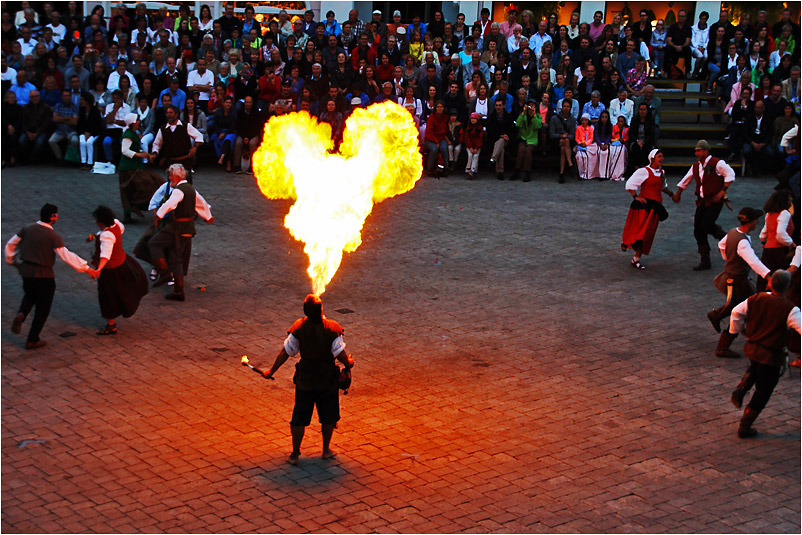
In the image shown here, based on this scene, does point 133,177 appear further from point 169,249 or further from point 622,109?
point 622,109

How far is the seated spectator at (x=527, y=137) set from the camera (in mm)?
19031

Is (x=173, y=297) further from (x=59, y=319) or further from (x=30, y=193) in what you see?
(x=30, y=193)

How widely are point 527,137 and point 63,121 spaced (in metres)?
8.80

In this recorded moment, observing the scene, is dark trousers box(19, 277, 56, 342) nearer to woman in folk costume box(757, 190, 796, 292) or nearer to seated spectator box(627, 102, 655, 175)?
woman in folk costume box(757, 190, 796, 292)

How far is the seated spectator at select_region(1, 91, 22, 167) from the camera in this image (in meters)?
18.9

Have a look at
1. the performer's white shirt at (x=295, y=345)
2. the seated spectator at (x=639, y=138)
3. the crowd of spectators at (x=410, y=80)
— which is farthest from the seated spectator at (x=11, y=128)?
the performer's white shirt at (x=295, y=345)

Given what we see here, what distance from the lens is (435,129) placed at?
19.0 meters

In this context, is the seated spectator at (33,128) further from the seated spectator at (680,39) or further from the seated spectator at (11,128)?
the seated spectator at (680,39)

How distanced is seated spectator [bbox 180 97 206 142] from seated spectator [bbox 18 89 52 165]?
105 inches

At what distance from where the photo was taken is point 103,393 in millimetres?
9109

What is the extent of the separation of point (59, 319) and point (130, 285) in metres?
0.97

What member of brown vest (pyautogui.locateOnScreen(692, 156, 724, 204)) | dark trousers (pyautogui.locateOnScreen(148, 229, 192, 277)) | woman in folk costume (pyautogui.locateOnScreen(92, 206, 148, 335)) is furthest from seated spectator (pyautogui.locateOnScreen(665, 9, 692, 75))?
woman in folk costume (pyautogui.locateOnScreen(92, 206, 148, 335))

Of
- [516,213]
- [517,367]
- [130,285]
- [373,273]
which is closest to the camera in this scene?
[517,367]

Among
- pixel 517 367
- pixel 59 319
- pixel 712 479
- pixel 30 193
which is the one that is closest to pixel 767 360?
pixel 712 479
